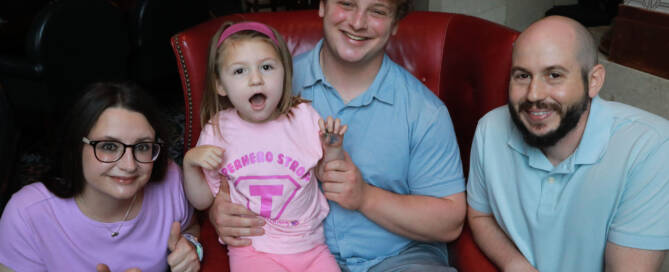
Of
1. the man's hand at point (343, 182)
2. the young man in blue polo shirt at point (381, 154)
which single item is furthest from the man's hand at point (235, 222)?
the man's hand at point (343, 182)

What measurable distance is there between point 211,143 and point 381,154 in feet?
1.78

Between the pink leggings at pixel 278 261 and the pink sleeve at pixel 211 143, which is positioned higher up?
the pink sleeve at pixel 211 143

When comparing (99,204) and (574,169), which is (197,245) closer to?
(99,204)

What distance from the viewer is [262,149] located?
5.24 ft

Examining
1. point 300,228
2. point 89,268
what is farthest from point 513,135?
point 89,268

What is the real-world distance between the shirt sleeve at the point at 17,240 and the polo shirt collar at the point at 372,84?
0.93 metres

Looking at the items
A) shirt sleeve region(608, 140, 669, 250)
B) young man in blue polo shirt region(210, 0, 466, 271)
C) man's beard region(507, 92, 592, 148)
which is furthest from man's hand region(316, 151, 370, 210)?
shirt sleeve region(608, 140, 669, 250)

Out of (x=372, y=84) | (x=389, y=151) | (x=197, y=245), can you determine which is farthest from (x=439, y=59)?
(x=197, y=245)

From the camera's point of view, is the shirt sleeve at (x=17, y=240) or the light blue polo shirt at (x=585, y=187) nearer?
the light blue polo shirt at (x=585, y=187)

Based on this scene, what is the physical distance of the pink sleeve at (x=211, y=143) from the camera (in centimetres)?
163

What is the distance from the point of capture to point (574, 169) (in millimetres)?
1455

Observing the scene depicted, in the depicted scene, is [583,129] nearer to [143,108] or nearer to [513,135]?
[513,135]

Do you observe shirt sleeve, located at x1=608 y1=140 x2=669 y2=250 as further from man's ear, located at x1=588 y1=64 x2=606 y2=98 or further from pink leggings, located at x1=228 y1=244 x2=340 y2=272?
pink leggings, located at x1=228 y1=244 x2=340 y2=272

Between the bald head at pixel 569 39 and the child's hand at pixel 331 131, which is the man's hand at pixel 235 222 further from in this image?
the bald head at pixel 569 39
